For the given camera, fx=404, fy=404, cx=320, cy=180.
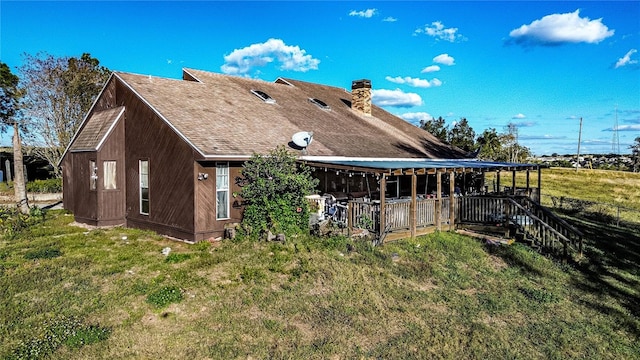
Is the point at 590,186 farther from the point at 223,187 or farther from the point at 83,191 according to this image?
the point at 83,191

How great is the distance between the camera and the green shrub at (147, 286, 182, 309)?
7.81 m

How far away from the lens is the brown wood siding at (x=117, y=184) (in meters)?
14.7

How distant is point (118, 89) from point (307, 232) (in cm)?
953

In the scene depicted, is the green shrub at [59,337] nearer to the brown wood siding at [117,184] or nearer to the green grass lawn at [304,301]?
the green grass lawn at [304,301]

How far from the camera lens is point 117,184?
15.0 m

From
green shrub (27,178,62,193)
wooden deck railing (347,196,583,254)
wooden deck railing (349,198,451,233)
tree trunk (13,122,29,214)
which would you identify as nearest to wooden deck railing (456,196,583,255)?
wooden deck railing (347,196,583,254)

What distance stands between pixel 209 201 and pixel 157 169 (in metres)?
2.46

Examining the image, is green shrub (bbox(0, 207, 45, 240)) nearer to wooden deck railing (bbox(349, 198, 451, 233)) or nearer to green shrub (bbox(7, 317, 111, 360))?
green shrub (bbox(7, 317, 111, 360))

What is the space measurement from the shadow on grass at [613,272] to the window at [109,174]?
50.0 feet

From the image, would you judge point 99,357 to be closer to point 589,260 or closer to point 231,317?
point 231,317

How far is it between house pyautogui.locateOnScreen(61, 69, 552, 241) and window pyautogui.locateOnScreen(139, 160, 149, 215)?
4cm

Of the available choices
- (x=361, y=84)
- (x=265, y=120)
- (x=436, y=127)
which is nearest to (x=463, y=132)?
(x=436, y=127)

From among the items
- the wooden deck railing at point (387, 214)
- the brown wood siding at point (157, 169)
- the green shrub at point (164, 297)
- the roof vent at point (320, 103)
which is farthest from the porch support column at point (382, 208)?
the roof vent at point (320, 103)

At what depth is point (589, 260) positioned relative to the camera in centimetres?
1297
